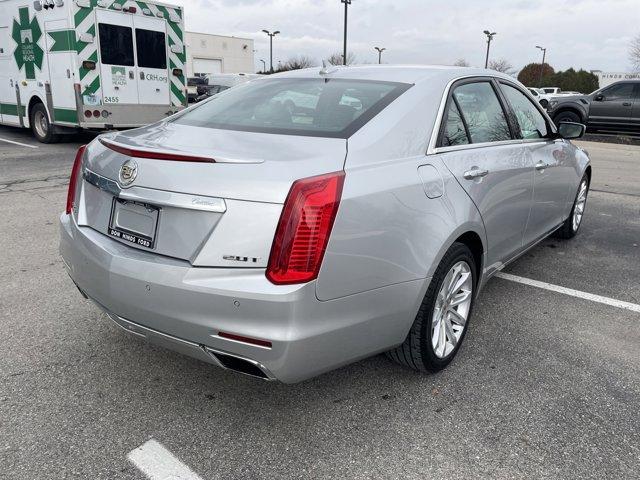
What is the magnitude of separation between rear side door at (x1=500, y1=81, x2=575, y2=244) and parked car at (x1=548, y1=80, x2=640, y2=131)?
13.7m

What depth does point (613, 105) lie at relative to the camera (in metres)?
16.4

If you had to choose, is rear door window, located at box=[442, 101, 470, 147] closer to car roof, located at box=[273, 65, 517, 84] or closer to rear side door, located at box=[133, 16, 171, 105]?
car roof, located at box=[273, 65, 517, 84]

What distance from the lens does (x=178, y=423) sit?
2537mm

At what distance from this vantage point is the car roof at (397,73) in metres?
3.13

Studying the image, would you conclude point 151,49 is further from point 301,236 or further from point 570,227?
point 301,236

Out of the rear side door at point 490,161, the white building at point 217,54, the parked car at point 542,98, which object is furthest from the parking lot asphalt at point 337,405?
the white building at point 217,54

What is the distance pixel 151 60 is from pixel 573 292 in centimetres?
987

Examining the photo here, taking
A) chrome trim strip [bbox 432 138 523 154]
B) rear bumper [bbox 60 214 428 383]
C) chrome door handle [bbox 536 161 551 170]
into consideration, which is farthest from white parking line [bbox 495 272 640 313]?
rear bumper [bbox 60 214 428 383]

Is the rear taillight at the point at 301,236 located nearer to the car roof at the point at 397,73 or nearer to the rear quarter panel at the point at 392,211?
the rear quarter panel at the point at 392,211

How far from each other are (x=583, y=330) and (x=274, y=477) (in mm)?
2369

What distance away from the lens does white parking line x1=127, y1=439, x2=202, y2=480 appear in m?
2.20

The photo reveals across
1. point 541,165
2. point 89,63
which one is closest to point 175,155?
point 541,165

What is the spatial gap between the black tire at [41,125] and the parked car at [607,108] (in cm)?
1394

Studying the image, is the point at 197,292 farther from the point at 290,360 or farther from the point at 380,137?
the point at 380,137
